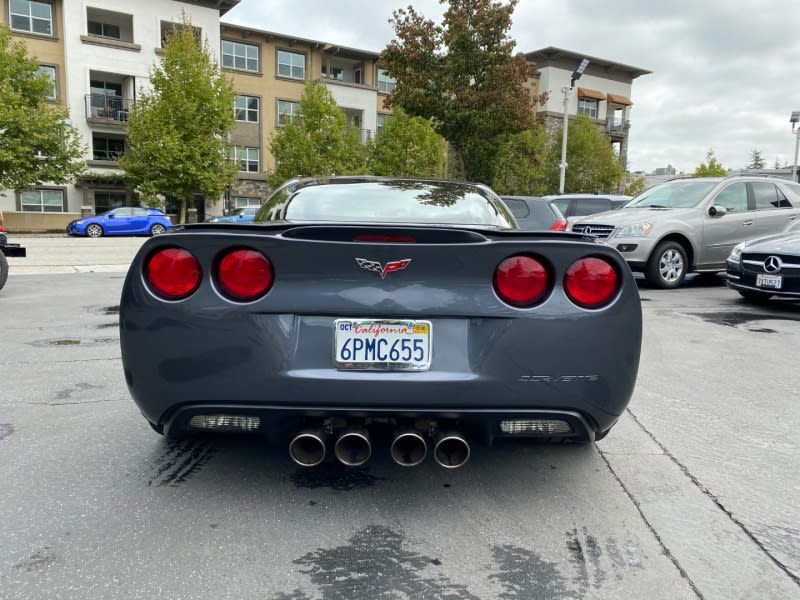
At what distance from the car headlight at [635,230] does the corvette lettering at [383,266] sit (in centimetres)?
849

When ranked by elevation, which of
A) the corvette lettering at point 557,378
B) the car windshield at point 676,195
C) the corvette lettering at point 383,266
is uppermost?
the car windshield at point 676,195

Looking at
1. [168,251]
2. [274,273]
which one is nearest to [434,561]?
[274,273]

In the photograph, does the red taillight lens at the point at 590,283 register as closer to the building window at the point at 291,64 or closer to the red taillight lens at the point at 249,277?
the red taillight lens at the point at 249,277

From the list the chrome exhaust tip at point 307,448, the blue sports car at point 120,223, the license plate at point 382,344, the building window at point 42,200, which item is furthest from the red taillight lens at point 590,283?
the building window at point 42,200

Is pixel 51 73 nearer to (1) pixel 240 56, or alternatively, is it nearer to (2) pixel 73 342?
(1) pixel 240 56

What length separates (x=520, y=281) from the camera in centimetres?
251

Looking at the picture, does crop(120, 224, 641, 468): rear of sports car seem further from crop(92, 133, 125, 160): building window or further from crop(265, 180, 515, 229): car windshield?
crop(92, 133, 125, 160): building window

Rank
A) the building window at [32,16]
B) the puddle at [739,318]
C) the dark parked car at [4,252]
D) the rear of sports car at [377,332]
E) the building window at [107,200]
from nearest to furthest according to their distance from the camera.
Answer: the rear of sports car at [377,332] < the puddle at [739,318] < the dark parked car at [4,252] < the building window at [32,16] < the building window at [107,200]

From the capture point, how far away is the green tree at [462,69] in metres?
22.1

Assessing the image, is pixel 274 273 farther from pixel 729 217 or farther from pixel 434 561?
pixel 729 217

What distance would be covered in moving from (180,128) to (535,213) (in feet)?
82.7

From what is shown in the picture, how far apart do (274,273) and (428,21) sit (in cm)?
2202

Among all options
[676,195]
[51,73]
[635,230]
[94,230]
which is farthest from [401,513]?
[51,73]

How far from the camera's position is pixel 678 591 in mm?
2152
